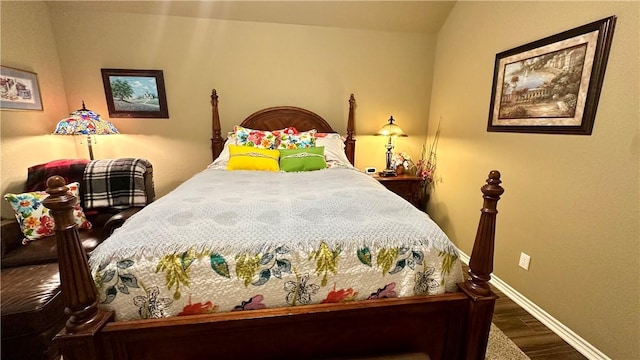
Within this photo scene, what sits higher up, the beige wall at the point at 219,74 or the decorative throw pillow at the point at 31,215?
the beige wall at the point at 219,74

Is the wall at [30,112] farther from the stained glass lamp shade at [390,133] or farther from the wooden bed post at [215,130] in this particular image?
the stained glass lamp shade at [390,133]

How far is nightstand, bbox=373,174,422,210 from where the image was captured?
2.96 metres

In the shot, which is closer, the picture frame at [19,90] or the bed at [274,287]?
the bed at [274,287]

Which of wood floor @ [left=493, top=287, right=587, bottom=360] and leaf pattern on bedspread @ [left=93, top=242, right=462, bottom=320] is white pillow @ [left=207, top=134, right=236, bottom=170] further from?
wood floor @ [left=493, top=287, right=587, bottom=360]

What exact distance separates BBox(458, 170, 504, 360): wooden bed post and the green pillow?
1.58 m

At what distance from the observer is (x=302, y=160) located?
8.04 feet

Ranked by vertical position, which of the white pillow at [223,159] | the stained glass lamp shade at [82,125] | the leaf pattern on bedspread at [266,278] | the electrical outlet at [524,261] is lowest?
the electrical outlet at [524,261]

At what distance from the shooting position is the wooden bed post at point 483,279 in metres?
1.04

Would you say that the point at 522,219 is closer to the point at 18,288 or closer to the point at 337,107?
the point at 337,107

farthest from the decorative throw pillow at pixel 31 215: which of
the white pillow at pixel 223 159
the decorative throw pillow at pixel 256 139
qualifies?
the decorative throw pillow at pixel 256 139

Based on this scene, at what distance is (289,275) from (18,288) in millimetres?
1523

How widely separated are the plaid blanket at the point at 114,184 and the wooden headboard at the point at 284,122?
32.8 inches

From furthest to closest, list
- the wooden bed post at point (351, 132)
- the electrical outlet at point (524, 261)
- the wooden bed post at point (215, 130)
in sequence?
the wooden bed post at point (351, 132)
the wooden bed post at point (215, 130)
the electrical outlet at point (524, 261)

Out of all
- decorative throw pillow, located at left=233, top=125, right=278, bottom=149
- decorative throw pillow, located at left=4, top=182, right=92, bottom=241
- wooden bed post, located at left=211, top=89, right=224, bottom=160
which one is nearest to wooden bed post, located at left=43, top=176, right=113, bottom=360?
decorative throw pillow, located at left=4, top=182, right=92, bottom=241
